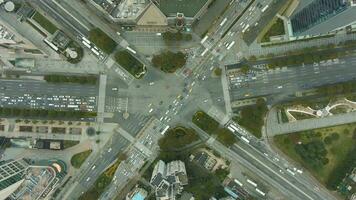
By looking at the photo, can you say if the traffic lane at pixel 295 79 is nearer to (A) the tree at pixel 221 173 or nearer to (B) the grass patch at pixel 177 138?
(B) the grass patch at pixel 177 138

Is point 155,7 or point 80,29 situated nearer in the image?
point 155,7

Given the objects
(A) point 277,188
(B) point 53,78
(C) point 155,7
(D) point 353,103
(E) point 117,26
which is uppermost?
(D) point 353,103

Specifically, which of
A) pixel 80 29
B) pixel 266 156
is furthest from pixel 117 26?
pixel 266 156

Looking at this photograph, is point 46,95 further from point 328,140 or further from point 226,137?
point 328,140

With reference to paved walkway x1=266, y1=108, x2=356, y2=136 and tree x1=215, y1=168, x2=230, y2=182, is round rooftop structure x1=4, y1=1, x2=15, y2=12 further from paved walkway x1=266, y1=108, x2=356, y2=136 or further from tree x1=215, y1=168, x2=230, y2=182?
paved walkway x1=266, y1=108, x2=356, y2=136

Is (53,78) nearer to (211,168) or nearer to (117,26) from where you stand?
(117,26)

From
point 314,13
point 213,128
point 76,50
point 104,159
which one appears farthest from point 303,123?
point 76,50

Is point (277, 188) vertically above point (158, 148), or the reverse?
point (277, 188)

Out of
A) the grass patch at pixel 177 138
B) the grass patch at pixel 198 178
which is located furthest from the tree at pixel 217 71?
the grass patch at pixel 198 178
